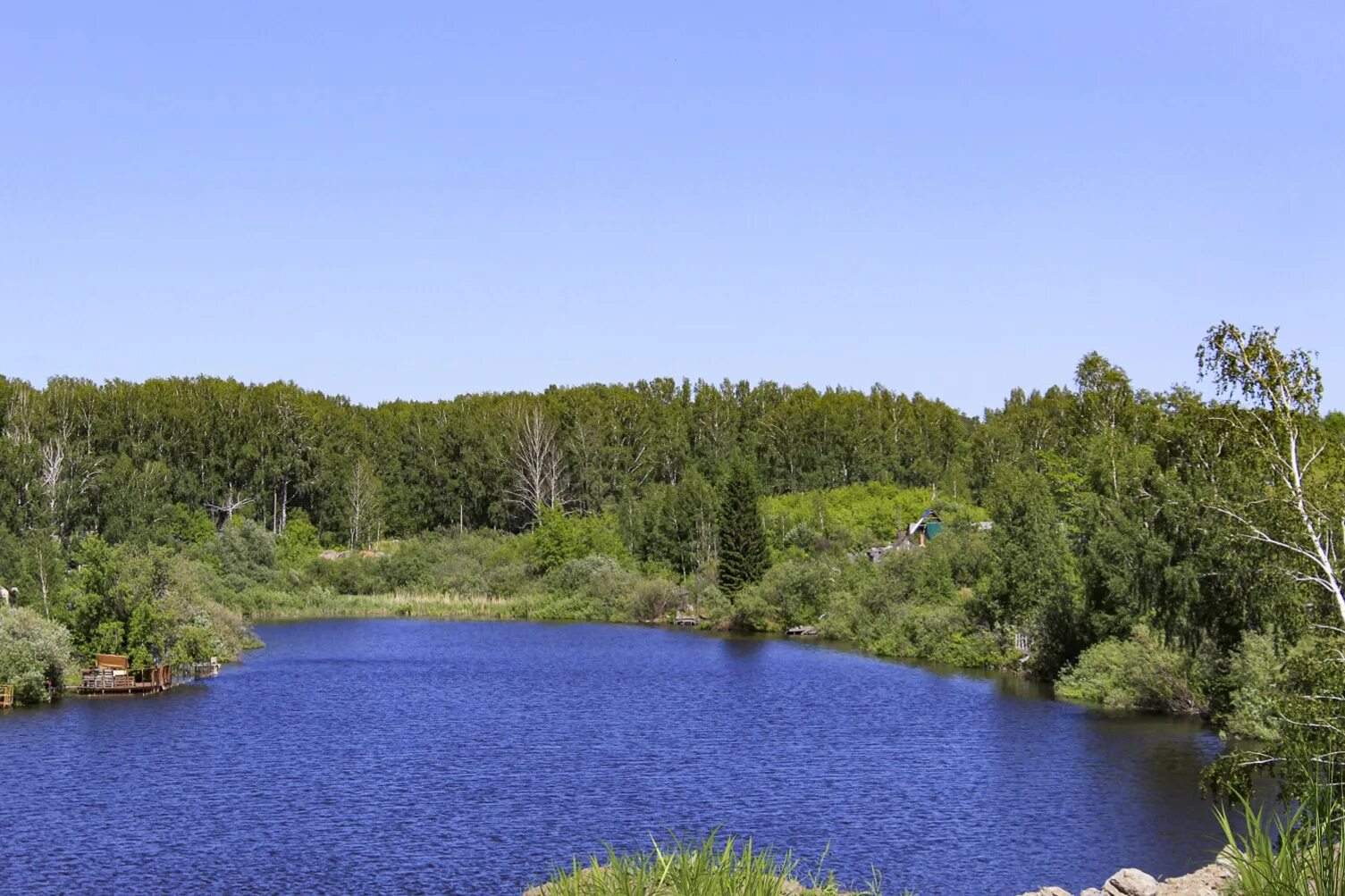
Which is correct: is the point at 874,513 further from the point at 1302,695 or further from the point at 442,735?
the point at 1302,695

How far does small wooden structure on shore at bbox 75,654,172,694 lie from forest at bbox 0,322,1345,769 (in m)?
0.85

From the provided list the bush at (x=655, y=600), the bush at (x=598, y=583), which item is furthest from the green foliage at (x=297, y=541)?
the bush at (x=655, y=600)

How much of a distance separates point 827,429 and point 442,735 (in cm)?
8134

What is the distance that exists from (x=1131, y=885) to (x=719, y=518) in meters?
67.1

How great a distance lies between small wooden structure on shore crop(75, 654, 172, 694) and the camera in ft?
171

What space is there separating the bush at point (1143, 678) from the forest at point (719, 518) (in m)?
0.10

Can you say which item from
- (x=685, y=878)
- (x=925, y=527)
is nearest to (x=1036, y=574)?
(x=925, y=527)

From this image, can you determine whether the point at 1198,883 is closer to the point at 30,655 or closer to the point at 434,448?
the point at 30,655

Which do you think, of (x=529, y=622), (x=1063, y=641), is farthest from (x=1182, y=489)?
(x=529, y=622)

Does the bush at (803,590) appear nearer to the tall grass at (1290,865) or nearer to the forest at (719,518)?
the forest at (719,518)

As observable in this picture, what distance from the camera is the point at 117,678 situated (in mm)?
52344

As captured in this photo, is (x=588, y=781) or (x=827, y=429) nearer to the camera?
(x=588, y=781)

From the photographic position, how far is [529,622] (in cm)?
9094

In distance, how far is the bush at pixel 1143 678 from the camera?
44.4m
